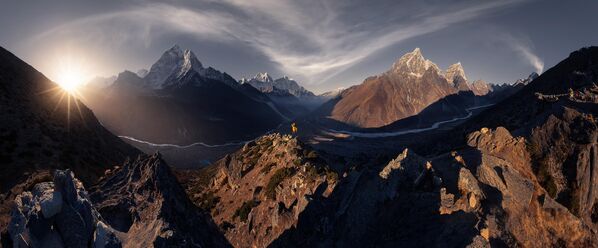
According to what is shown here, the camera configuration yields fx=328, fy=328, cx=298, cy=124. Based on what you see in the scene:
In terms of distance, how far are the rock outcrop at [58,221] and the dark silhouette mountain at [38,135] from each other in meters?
17.5

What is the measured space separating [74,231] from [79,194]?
2.35 meters

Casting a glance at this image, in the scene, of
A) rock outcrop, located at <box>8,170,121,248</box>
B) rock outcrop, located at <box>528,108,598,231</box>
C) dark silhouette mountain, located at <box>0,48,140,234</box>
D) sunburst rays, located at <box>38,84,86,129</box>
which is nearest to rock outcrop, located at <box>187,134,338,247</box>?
dark silhouette mountain, located at <box>0,48,140,234</box>

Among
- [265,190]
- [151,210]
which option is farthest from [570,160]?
[151,210]

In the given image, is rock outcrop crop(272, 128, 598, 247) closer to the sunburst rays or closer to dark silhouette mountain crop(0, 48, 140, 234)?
dark silhouette mountain crop(0, 48, 140, 234)

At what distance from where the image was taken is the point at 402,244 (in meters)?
25.6

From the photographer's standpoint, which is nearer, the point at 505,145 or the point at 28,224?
the point at 28,224

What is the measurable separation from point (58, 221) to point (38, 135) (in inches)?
2125

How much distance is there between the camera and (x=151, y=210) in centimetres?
2262

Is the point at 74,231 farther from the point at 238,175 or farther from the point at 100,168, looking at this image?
the point at 100,168

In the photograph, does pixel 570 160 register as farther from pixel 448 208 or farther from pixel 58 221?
pixel 58 221

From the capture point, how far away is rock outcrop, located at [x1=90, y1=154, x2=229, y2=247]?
20.0 m

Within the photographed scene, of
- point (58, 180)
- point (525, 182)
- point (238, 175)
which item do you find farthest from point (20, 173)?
point (525, 182)

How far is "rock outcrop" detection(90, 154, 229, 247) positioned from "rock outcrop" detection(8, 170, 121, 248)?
100 inches

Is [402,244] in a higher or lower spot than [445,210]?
lower
